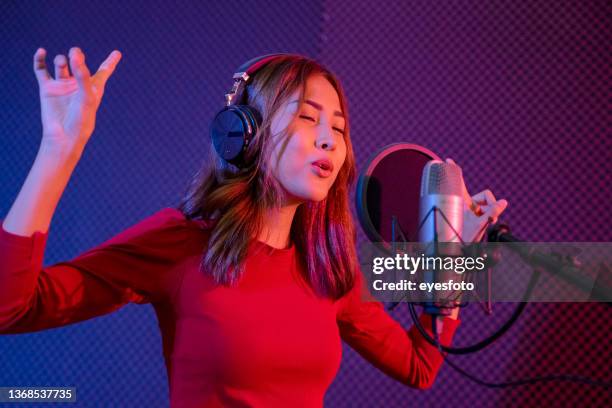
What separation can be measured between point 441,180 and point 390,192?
0.49 ft

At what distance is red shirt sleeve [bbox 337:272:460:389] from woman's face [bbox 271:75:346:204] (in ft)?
0.85

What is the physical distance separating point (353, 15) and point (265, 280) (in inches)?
47.1

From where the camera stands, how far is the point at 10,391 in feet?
5.78

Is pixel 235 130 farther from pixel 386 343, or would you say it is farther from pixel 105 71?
pixel 386 343

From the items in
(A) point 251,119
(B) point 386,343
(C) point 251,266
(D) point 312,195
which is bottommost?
(B) point 386,343

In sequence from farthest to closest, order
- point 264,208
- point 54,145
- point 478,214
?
point 264,208, point 478,214, point 54,145

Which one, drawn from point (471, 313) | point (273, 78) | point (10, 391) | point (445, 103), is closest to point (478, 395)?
point (471, 313)

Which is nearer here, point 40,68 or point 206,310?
point 40,68

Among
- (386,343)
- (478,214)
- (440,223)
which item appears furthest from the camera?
(386,343)

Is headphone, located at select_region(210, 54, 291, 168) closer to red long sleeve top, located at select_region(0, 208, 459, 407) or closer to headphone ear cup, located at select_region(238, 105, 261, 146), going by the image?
headphone ear cup, located at select_region(238, 105, 261, 146)

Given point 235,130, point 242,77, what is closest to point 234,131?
point 235,130

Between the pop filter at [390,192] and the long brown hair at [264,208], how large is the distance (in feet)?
0.43

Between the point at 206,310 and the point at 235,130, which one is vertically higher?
the point at 235,130

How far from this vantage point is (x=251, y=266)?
101 cm
